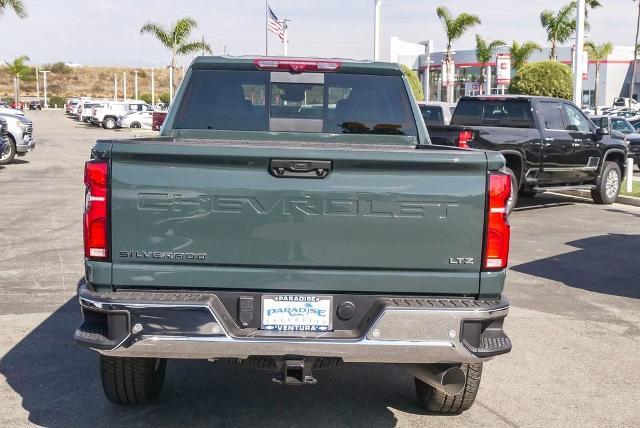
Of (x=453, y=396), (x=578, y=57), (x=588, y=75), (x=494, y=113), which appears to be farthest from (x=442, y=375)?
(x=588, y=75)

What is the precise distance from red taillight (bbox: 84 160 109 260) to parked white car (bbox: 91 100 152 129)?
48577 millimetres

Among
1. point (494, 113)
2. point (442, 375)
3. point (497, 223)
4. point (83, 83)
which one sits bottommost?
point (442, 375)

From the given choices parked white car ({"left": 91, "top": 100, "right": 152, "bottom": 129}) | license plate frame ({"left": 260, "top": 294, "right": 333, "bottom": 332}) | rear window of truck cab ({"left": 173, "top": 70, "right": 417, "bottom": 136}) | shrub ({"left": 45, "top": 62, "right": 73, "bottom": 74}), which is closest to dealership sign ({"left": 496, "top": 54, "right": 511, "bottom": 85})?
rear window of truck cab ({"left": 173, "top": 70, "right": 417, "bottom": 136})

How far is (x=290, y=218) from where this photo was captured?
4.04 meters

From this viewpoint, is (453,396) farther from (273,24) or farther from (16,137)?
(273,24)

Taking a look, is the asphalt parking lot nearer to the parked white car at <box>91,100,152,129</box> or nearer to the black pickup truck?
the black pickup truck

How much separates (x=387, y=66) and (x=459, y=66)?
8173cm

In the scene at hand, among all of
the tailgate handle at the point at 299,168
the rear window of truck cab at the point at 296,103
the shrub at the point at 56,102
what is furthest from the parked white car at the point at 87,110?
the shrub at the point at 56,102

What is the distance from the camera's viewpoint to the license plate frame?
13.4 feet

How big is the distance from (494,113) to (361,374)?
10.5m

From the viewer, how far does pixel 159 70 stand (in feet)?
540

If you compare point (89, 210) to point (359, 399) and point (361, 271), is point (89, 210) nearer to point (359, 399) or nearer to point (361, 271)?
point (361, 271)

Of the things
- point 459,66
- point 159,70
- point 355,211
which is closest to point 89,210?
point 355,211

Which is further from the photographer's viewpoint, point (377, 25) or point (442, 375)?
point (377, 25)
